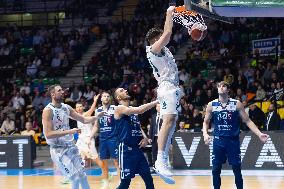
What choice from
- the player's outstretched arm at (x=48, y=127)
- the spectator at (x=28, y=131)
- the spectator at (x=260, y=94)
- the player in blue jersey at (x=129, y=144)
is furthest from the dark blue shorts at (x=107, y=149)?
the spectator at (x=28, y=131)

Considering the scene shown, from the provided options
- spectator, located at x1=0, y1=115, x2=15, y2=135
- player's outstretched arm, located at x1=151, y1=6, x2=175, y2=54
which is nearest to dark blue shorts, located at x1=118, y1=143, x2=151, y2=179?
player's outstretched arm, located at x1=151, y1=6, x2=175, y2=54

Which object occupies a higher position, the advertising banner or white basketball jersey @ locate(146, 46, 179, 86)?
white basketball jersey @ locate(146, 46, 179, 86)

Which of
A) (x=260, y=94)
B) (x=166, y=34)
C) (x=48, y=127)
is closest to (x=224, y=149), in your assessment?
(x=48, y=127)

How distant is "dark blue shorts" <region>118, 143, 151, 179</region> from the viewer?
12.0m

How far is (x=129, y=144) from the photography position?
40.1 feet

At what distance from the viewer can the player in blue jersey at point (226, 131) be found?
13.3 meters

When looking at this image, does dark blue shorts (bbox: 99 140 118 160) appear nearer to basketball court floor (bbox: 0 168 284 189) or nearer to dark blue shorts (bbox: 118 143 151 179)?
basketball court floor (bbox: 0 168 284 189)

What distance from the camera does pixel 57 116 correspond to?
12156 millimetres

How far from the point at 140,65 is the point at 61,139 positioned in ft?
54.3

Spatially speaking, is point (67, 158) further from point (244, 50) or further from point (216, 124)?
point (244, 50)

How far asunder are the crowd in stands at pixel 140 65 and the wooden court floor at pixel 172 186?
12.2 ft

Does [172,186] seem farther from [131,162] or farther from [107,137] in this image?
[131,162]

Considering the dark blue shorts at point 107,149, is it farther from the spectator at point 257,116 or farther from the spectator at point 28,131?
the spectator at point 28,131

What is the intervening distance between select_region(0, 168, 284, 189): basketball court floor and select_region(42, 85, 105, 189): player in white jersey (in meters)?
4.67
